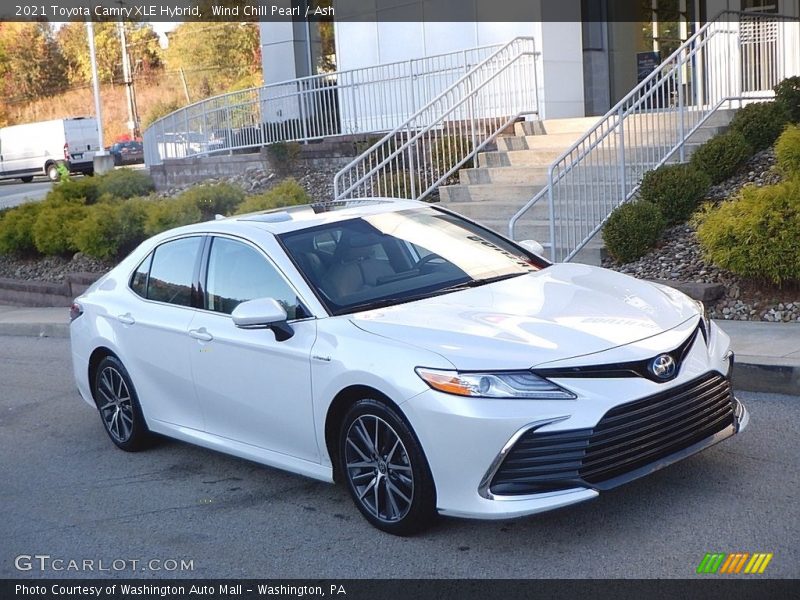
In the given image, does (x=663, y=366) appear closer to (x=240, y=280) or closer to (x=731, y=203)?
(x=240, y=280)

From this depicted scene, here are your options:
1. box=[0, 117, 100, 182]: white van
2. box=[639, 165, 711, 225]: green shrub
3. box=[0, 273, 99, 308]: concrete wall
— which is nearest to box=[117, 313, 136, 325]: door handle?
box=[639, 165, 711, 225]: green shrub

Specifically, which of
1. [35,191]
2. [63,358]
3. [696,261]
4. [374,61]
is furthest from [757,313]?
[35,191]

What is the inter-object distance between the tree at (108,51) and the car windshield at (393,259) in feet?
247

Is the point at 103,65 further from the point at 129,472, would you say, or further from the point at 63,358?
the point at 129,472

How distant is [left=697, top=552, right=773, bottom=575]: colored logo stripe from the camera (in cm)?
455

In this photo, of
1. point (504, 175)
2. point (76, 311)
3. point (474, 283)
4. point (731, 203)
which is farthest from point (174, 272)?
point (504, 175)

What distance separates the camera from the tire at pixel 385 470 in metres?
5.04

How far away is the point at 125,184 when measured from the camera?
19953 mm

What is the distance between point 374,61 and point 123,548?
1542 centimetres

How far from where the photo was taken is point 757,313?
29.7 ft

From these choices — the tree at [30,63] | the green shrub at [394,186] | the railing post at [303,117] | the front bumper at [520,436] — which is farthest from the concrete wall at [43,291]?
the tree at [30,63]

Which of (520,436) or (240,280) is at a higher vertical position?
(240,280)

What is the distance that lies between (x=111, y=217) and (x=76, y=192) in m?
3.28

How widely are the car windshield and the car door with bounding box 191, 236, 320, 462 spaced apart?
204 millimetres
